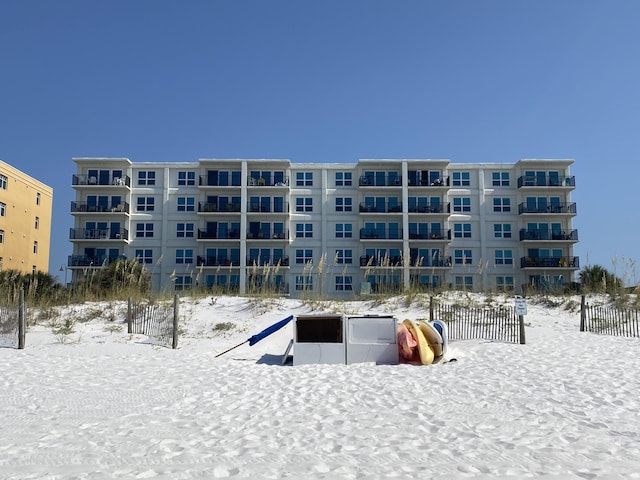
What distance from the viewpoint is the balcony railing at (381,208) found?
47.9 m

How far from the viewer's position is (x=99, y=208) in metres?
47.5

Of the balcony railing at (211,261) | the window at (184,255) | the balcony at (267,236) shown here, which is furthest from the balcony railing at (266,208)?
the window at (184,255)

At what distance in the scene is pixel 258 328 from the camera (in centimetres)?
1853

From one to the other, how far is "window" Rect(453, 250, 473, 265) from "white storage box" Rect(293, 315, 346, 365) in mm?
36319

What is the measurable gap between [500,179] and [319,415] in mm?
46621

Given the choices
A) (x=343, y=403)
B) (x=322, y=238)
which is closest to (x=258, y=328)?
(x=343, y=403)

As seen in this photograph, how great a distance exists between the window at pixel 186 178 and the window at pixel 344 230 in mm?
14453

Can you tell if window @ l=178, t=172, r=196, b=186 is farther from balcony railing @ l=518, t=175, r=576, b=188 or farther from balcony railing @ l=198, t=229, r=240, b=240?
balcony railing @ l=518, t=175, r=576, b=188

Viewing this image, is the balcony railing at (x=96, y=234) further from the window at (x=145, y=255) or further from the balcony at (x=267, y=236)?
the balcony at (x=267, y=236)

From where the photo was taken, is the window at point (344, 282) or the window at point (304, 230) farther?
the window at point (304, 230)

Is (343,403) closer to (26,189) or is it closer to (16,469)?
(16,469)

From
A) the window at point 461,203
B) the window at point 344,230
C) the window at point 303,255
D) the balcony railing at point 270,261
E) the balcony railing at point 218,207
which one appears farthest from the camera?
the window at point 461,203

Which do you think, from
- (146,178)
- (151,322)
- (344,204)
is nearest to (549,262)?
(344,204)

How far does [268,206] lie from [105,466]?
1725 inches
